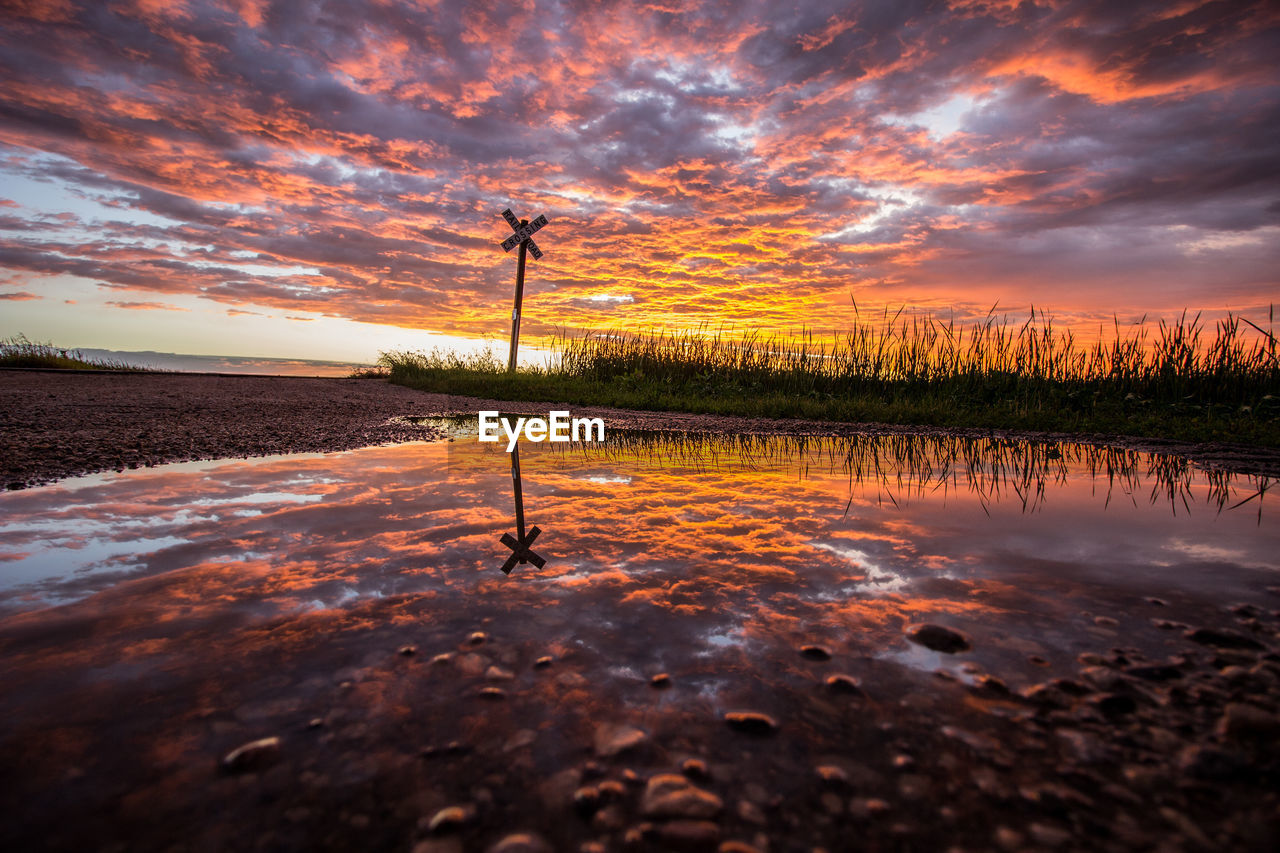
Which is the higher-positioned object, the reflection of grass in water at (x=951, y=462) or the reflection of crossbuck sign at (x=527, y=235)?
the reflection of crossbuck sign at (x=527, y=235)

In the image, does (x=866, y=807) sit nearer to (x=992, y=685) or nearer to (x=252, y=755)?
(x=992, y=685)

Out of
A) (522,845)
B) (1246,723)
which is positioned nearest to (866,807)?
(522,845)

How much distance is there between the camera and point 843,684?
142 centimetres

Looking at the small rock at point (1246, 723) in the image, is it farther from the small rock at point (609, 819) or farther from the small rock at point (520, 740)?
the small rock at point (520, 740)

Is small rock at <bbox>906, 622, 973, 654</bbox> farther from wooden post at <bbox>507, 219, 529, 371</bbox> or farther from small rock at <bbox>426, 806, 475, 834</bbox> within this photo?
wooden post at <bbox>507, 219, 529, 371</bbox>

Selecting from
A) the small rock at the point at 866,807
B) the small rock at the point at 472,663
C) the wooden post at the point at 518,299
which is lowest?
the small rock at the point at 472,663

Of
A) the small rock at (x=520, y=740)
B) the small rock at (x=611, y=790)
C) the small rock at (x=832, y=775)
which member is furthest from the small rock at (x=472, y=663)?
the small rock at (x=832, y=775)

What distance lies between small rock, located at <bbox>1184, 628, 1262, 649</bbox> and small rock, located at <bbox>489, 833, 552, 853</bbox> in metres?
1.87

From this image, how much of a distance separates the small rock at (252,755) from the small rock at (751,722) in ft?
3.06

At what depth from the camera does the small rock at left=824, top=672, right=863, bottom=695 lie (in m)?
1.40

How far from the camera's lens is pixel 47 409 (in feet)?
22.1

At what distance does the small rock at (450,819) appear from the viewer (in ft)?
3.24

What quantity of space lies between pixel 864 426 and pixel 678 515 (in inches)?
244

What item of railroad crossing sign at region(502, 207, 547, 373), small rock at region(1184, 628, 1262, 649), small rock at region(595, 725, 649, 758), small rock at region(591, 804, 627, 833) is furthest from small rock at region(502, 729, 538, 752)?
railroad crossing sign at region(502, 207, 547, 373)
